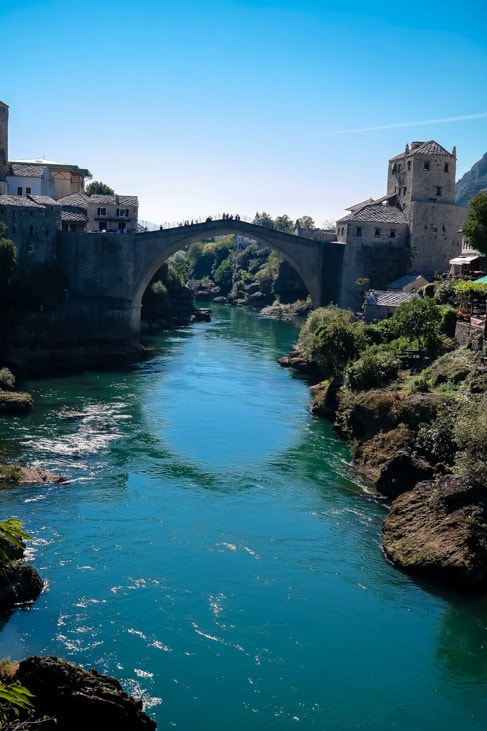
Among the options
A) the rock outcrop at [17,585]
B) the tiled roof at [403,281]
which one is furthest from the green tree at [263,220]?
the rock outcrop at [17,585]

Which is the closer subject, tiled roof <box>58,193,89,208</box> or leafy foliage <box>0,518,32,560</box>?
leafy foliage <box>0,518,32,560</box>

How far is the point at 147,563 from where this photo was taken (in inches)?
771

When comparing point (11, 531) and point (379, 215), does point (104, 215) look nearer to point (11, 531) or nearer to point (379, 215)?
point (379, 215)

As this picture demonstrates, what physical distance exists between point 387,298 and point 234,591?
3014 cm

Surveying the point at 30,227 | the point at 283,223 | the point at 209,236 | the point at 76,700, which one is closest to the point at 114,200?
the point at 209,236

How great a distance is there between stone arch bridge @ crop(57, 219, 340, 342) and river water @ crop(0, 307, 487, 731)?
791 inches

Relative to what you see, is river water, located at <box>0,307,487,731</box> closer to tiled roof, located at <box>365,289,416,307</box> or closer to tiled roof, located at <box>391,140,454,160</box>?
tiled roof, located at <box>365,289,416,307</box>

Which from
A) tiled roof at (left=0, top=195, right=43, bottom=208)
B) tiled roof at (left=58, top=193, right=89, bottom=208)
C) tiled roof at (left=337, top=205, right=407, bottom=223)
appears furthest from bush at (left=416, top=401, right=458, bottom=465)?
tiled roof at (left=58, top=193, right=89, bottom=208)

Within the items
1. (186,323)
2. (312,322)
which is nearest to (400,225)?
(312,322)

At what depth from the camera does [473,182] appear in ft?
622

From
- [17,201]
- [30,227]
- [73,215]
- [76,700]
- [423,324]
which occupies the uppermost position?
[73,215]

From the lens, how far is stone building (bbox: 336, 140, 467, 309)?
2181 inches

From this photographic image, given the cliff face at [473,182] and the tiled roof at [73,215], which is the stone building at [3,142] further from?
the cliff face at [473,182]

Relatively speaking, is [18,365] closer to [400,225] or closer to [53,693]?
[400,225]
